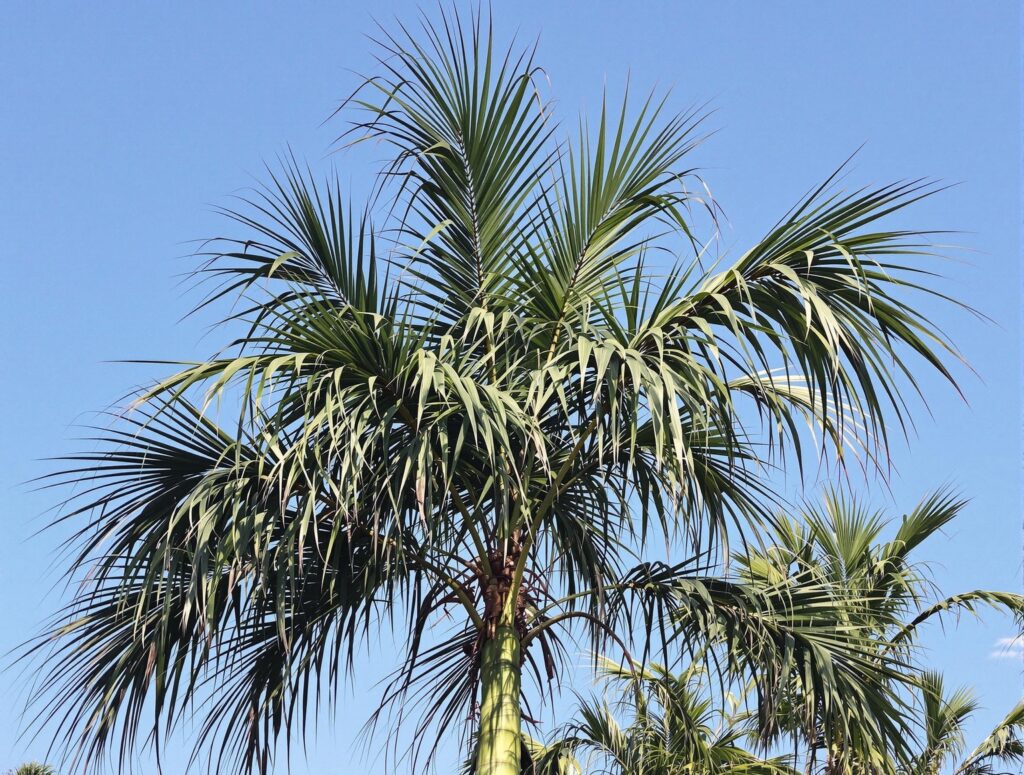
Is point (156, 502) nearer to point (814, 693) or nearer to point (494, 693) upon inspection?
point (494, 693)

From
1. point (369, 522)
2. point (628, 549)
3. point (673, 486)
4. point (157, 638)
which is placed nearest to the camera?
point (673, 486)

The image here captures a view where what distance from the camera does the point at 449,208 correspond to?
552 cm

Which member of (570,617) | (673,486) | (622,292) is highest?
(622,292)

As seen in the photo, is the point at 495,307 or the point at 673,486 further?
the point at 495,307

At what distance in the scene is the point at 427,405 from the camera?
4.64m

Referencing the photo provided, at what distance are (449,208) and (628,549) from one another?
1.88 metres

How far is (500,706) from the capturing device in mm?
4762

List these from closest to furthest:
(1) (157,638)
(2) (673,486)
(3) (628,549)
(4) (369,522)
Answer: (2) (673,486) → (1) (157,638) → (4) (369,522) → (3) (628,549)

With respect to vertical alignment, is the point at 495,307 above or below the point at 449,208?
below

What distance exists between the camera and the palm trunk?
4.68m

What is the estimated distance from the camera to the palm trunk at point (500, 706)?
4676 millimetres

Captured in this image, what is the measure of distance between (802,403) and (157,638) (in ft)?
9.91

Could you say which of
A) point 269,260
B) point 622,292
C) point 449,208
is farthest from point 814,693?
point 269,260

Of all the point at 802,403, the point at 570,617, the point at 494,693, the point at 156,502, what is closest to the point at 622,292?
the point at 802,403
